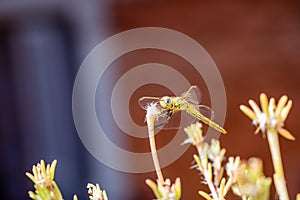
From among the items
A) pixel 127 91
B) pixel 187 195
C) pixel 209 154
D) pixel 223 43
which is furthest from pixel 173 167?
pixel 209 154

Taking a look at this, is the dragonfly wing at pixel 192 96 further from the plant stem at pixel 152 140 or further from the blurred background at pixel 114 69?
the blurred background at pixel 114 69

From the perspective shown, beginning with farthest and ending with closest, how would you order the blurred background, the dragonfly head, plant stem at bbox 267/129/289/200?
the blurred background < the dragonfly head < plant stem at bbox 267/129/289/200

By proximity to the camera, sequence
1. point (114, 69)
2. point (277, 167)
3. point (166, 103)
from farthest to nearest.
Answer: point (114, 69)
point (166, 103)
point (277, 167)

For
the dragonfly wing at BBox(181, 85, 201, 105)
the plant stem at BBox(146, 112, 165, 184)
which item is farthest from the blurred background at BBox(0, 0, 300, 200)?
the plant stem at BBox(146, 112, 165, 184)

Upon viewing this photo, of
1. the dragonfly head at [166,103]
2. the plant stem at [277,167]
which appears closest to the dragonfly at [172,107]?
the dragonfly head at [166,103]

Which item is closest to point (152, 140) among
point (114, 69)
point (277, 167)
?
point (277, 167)

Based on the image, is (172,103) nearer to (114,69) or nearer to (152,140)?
(152,140)

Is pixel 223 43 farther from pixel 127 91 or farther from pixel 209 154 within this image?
pixel 209 154

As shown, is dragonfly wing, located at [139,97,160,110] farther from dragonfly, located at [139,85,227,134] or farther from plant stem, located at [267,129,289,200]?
plant stem, located at [267,129,289,200]
